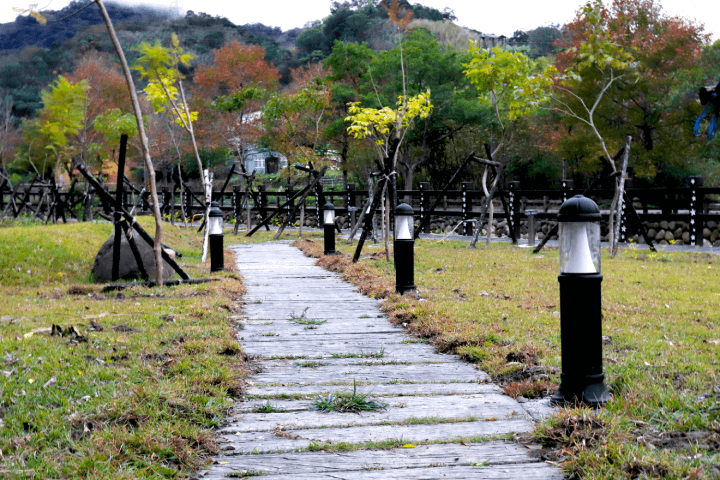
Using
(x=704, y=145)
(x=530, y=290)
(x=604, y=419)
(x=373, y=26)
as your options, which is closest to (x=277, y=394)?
(x=604, y=419)

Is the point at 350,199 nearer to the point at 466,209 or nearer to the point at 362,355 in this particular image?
the point at 466,209

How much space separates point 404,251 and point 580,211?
Result: 12.6 feet

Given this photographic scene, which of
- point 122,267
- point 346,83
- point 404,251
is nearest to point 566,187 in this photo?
point 404,251

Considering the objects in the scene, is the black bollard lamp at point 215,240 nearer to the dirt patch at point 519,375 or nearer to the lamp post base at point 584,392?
the dirt patch at point 519,375

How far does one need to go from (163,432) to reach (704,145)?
866 inches

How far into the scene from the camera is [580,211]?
320 cm

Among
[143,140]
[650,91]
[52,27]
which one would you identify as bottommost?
[143,140]

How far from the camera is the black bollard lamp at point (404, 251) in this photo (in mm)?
6914

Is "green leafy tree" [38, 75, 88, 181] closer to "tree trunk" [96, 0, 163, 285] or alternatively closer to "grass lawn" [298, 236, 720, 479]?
"grass lawn" [298, 236, 720, 479]

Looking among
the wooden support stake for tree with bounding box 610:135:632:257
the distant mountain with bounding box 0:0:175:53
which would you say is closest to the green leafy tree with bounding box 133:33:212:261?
the wooden support stake for tree with bounding box 610:135:632:257

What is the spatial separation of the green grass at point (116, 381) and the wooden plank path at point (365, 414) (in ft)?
0.57

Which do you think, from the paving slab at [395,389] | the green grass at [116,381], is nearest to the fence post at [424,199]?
the green grass at [116,381]

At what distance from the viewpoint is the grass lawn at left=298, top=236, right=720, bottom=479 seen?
101 inches

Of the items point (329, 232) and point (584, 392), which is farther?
point (329, 232)
